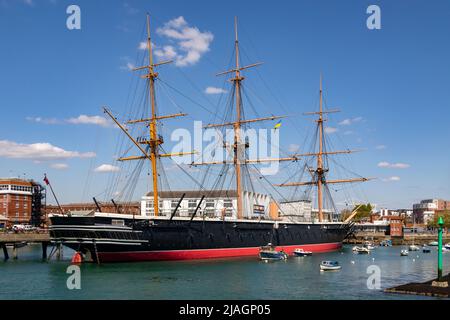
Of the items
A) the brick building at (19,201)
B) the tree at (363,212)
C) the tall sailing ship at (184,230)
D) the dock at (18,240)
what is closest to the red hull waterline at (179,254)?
the tall sailing ship at (184,230)

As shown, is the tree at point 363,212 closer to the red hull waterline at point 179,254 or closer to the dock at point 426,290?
the red hull waterline at point 179,254

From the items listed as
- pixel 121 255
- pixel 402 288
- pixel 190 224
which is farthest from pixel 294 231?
pixel 402 288

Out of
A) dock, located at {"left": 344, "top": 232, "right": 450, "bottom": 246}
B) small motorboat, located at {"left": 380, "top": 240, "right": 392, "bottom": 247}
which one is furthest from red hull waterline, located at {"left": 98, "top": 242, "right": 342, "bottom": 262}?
dock, located at {"left": 344, "top": 232, "right": 450, "bottom": 246}

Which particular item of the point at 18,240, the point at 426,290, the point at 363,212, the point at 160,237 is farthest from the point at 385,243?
the point at 426,290

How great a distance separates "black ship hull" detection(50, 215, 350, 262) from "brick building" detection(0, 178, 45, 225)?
79156 mm

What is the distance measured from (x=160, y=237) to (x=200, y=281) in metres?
17.2

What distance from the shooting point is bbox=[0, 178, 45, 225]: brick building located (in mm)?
131750

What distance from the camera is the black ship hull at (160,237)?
2218 inches

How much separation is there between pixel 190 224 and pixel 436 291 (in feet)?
118

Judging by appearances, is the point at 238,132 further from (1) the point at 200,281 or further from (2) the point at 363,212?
(2) the point at 363,212

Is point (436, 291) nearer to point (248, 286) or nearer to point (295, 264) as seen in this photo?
point (248, 286)

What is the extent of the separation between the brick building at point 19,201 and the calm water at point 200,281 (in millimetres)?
78510

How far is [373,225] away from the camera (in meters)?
165

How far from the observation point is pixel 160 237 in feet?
199
